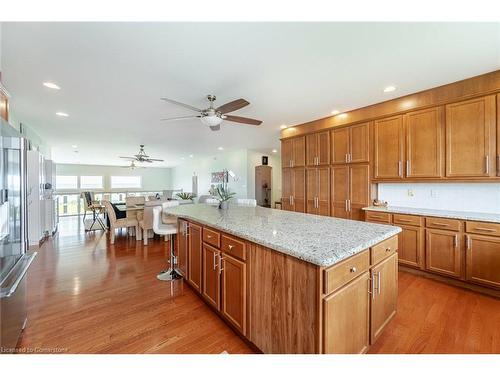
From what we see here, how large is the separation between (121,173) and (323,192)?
38.4 feet

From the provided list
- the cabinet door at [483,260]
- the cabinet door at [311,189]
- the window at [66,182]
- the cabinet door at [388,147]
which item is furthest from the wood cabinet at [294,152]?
the window at [66,182]

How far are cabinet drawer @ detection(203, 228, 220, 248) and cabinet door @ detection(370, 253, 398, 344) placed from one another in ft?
4.06

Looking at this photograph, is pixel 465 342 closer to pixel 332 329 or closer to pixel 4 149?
pixel 332 329

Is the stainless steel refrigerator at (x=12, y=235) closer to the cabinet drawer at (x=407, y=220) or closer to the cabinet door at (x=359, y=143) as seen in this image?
the cabinet drawer at (x=407, y=220)

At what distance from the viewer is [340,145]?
3873mm

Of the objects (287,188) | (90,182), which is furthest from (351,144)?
(90,182)

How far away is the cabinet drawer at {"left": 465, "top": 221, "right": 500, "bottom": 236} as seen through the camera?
2.31 metres

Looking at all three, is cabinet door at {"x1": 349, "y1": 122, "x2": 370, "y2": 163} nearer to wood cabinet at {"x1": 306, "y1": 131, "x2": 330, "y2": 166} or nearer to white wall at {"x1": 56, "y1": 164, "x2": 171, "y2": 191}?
wood cabinet at {"x1": 306, "y1": 131, "x2": 330, "y2": 166}

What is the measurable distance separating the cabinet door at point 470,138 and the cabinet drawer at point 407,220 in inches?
27.3

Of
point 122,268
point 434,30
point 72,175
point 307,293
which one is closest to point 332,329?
point 307,293

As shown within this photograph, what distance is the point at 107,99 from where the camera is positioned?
10.2 feet

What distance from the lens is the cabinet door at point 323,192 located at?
4039mm

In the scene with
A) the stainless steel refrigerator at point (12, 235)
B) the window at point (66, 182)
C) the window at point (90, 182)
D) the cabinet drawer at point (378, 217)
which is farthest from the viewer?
the window at point (90, 182)

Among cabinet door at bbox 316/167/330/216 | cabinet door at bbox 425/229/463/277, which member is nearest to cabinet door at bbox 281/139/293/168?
cabinet door at bbox 316/167/330/216
